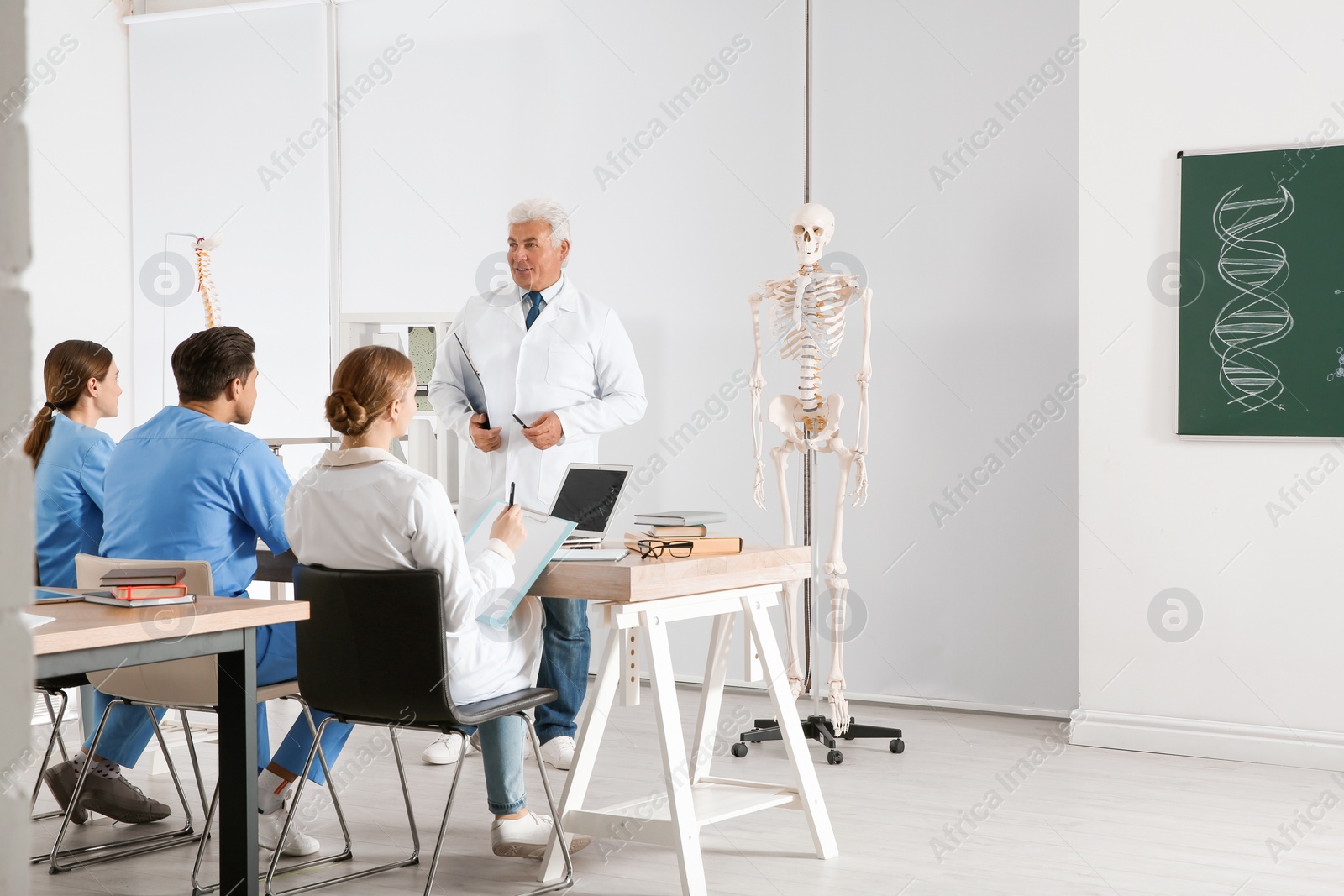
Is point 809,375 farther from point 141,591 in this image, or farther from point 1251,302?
point 141,591

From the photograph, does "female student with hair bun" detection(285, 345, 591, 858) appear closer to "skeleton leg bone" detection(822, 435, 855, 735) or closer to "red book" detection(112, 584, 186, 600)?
"red book" detection(112, 584, 186, 600)

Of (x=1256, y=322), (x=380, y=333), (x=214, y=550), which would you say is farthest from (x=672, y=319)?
(x=214, y=550)

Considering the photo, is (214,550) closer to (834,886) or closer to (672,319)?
(834,886)

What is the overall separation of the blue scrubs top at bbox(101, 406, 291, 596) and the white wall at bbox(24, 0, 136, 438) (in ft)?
9.31

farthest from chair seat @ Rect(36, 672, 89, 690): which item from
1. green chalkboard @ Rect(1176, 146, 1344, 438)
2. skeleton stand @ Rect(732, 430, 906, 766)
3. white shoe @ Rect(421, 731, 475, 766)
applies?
green chalkboard @ Rect(1176, 146, 1344, 438)

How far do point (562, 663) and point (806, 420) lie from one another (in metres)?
1.21

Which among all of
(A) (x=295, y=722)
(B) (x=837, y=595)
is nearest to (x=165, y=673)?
(A) (x=295, y=722)

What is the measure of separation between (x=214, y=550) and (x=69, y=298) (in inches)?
133

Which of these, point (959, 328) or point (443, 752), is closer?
point (443, 752)

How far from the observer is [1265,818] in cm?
350

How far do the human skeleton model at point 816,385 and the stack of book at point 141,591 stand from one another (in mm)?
2261

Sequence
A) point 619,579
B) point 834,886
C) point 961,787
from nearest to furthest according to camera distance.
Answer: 1. point 619,579
2. point 834,886
3. point 961,787

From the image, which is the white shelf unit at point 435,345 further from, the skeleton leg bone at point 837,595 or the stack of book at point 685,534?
the stack of book at point 685,534

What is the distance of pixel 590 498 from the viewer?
3.03 metres
